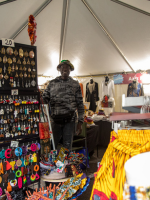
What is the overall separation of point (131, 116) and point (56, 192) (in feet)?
3.02

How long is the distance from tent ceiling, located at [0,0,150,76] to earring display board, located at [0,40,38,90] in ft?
5.09

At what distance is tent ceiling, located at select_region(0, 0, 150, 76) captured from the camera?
8.63 feet

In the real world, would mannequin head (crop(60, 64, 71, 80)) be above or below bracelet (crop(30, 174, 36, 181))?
above

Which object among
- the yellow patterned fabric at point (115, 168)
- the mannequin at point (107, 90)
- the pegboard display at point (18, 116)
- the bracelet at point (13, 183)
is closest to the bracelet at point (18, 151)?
the pegboard display at point (18, 116)

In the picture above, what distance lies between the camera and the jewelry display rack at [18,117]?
4.10 feet

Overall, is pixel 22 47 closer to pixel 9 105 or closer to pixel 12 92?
pixel 12 92

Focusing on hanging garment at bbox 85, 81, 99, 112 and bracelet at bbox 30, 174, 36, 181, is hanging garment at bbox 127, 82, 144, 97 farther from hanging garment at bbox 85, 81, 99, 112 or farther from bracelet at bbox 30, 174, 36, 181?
bracelet at bbox 30, 174, 36, 181

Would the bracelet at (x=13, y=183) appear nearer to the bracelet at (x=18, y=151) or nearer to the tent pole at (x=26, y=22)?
the bracelet at (x=18, y=151)

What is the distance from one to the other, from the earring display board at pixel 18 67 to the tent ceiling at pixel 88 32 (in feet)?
5.09

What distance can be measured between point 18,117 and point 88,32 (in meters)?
2.61

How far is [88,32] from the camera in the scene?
3273 millimetres

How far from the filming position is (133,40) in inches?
126

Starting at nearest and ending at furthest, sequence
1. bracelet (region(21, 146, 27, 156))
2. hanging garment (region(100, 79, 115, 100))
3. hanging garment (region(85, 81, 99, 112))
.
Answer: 1. bracelet (region(21, 146, 27, 156))
2. hanging garment (region(100, 79, 115, 100))
3. hanging garment (region(85, 81, 99, 112))

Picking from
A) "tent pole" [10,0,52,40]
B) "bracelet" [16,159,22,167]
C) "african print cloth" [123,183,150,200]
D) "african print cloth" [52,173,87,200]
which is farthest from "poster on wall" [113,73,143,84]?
"african print cloth" [123,183,150,200]
